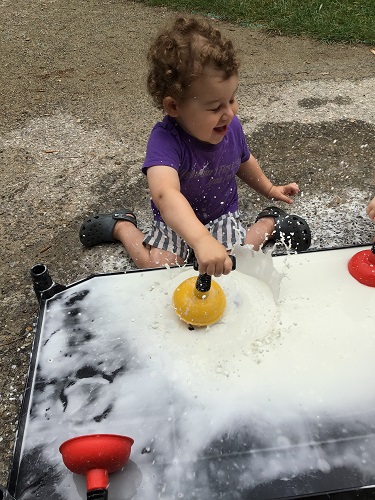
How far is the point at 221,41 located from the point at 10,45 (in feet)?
7.36

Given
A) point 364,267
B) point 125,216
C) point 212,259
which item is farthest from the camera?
point 125,216

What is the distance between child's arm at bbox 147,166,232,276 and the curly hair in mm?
195

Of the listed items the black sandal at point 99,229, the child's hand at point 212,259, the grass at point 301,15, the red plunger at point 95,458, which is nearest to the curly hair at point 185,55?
the child's hand at point 212,259

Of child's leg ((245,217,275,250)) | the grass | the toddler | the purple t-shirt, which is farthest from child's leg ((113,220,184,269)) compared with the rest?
the grass

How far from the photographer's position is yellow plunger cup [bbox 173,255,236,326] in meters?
1.10

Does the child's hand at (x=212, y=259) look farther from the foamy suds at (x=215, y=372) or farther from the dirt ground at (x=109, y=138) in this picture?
the dirt ground at (x=109, y=138)

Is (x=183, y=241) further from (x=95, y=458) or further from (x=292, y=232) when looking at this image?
(x=95, y=458)

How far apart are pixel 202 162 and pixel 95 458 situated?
31.1 inches

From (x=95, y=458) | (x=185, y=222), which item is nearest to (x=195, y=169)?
(x=185, y=222)

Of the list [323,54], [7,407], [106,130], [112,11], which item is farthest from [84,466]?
[112,11]

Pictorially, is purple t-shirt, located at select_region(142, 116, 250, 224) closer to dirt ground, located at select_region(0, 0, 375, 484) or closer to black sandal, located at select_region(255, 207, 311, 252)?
black sandal, located at select_region(255, 207, 311, 252)

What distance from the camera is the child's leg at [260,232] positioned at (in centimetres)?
148

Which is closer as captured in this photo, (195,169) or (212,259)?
(212,259)

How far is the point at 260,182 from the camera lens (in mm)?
1545
